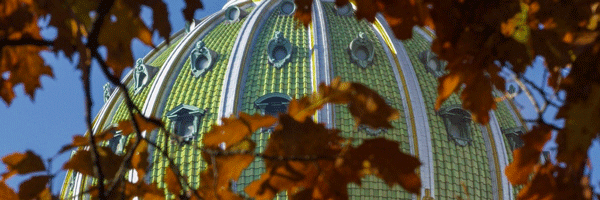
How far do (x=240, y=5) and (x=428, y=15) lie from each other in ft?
197

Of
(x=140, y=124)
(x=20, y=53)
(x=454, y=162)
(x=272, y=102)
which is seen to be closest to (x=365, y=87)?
(x=140, y=124)

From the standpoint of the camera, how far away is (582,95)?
5070 millimetres

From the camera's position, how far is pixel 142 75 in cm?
5800

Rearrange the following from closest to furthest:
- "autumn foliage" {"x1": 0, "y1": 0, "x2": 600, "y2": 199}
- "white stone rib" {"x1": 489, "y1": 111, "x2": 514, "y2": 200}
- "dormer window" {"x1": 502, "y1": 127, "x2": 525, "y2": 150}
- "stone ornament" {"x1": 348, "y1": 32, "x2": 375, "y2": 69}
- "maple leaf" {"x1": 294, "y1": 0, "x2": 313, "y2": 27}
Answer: "autumn foliage" {"x1": 0, "y1": 0, "x2": 600, "y2": 199}
"maple leaf" {"x1": 294, "y1": 0, "x2": 313, "y2": 27}
"white stone rib" {"x1": 489, "y1": 111, "x2": 514, "y2": 200}
"dormer window" {"x1": 502, "y1": 127, "x2": 525, "y2": 150}
"stone ornament" {"x1": 348, "y1": 32, "x2": 375, "y2": 69}

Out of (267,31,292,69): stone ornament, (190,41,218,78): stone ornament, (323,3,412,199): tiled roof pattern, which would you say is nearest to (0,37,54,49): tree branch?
(323,3,412,199): tiled roof pattern

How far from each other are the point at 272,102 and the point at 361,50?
24.0ft

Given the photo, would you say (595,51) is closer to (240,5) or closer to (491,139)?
(491,139)

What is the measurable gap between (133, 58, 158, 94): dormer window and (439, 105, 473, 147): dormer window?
16586mm

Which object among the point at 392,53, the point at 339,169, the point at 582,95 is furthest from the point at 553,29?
the point at 392,53

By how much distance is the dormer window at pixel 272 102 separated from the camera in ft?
166

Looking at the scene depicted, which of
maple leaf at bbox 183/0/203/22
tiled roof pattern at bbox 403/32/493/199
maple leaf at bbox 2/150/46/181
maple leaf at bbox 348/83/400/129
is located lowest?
maple leaf at bbox 2/150/46/181

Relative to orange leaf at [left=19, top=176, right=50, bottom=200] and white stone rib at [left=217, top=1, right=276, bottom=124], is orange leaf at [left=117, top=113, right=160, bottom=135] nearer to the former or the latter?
orange leaf at [left=19, top=176, right=50, bottom=200]

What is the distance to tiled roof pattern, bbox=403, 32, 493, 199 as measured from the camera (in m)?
49.2

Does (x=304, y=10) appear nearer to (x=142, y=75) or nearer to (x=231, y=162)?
(x=231, y=162)
